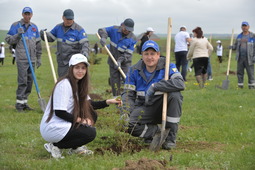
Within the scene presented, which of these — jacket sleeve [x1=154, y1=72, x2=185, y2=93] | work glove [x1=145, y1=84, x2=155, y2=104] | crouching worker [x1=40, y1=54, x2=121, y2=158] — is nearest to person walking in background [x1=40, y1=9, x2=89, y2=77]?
work glove [x1=145, y1=84, x2=155, y2=104]

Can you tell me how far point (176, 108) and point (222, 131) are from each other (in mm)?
1600

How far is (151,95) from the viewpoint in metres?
5.97

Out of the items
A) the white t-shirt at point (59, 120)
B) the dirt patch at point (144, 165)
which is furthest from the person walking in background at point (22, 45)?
the dirt patch at point (144, 165)

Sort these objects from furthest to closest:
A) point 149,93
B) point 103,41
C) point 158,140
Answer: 1. point 103,41
2. point 149,93
3. point 158,140


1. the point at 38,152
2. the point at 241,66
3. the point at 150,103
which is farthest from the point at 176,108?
the point at 241,66

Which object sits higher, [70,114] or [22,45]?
[22,45]

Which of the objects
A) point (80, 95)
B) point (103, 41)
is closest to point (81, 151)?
point (80, 95)

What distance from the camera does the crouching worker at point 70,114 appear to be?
201 inches

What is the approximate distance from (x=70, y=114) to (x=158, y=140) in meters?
1.41

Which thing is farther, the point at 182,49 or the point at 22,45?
the point at 182,49

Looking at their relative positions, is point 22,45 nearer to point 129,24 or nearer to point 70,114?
point 129,24

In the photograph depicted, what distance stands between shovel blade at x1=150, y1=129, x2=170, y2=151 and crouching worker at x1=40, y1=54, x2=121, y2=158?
90 cm

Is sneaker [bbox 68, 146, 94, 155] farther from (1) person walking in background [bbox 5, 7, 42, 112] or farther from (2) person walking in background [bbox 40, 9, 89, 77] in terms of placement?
(1) person walking in background [bbox 5, 7, 42, 112]

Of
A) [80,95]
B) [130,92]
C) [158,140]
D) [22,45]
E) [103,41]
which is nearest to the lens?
[80,95]
